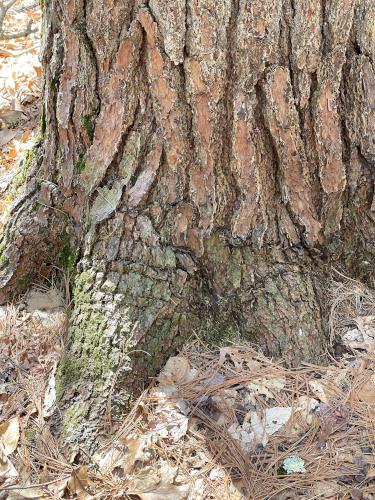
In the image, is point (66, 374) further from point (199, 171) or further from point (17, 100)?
point (17, 100)

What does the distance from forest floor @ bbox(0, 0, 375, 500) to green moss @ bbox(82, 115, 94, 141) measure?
2.63 feet

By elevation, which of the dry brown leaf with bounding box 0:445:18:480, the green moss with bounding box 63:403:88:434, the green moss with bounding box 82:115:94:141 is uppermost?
the green moss with bounding box 82:115:94:141

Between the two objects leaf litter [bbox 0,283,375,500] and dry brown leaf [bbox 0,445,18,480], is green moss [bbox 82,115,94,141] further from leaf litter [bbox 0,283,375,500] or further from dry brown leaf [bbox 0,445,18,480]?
dry brown leaf [bbox 0,445,18,480]

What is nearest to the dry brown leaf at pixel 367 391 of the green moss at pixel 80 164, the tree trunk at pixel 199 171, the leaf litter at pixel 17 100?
the tree trunk at pixel 199 171

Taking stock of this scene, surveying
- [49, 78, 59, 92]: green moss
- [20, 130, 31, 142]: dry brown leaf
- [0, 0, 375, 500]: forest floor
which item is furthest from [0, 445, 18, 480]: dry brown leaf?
[20, 130, 31, 142]: dry brown leaf

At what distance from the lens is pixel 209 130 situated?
1998mm

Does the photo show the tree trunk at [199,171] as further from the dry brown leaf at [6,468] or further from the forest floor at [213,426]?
the dry brown leaf at [6,468]

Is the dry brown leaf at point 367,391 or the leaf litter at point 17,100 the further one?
the leaf litter at point 17,100

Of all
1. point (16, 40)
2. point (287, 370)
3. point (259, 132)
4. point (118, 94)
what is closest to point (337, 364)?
point (287, 370)

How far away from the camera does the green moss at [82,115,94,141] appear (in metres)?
2.11

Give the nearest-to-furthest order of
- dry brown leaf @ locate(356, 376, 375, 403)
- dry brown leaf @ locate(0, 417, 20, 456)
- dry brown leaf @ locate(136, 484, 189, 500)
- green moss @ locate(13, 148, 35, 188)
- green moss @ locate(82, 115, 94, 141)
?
dry brown leaf @ locate(136, 484, 189, 500) < dry brown leaf @ locate(0, 417, 20, 456) < dry brown leaf @ locate(356, 376, 375, 403) < green moss @ locate(82, 115, 94, 141) < green moss @ locate(13, 148, 35, 188)

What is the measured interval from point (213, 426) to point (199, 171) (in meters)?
0.98

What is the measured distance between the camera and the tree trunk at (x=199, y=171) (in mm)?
1913

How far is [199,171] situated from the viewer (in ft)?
6.81
